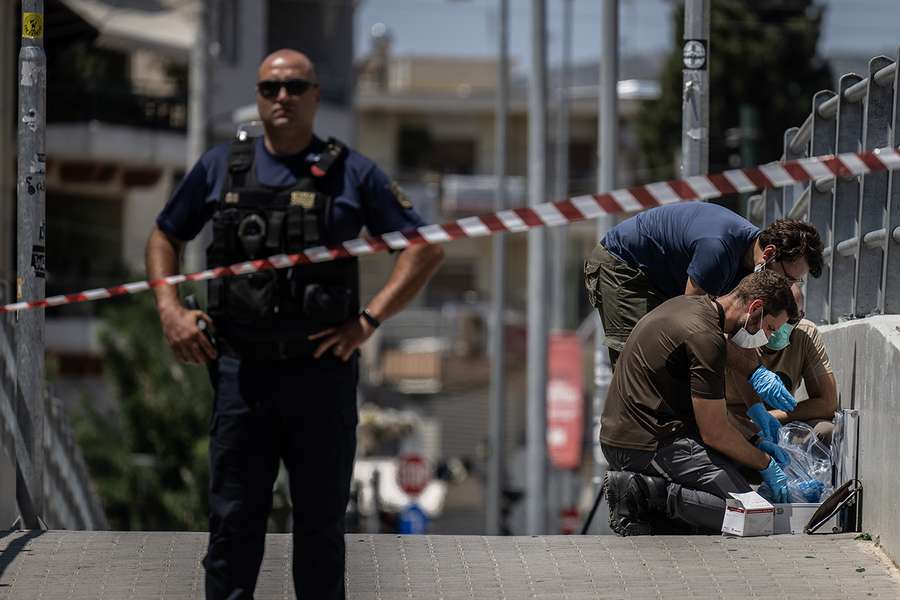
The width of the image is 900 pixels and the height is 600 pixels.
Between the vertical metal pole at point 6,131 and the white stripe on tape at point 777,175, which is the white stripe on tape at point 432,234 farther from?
the vertical metal pole at point 6,131

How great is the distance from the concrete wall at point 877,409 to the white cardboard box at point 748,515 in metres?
0.40

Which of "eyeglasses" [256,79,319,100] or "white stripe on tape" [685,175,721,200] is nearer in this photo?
"eyeglasses" [256,79,319,100]

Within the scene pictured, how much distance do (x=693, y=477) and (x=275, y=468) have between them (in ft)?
7.97

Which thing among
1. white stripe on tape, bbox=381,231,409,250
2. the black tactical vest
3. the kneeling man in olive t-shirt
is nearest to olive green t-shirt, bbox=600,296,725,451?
the kneeling man in olive t-shirt

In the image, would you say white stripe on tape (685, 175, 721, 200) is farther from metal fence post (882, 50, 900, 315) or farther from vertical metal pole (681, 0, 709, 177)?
vertical metal pole (681, 0, 709, 177)

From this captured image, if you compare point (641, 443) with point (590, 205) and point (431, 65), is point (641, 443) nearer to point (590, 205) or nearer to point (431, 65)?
point (590, 205)

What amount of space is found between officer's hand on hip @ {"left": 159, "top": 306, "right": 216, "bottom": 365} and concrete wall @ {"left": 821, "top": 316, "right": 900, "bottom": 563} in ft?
8.95

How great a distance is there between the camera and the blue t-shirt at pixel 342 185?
580 centimetres

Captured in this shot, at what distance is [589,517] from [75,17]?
14.8 meters

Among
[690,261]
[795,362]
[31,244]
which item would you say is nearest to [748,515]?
[690,261]

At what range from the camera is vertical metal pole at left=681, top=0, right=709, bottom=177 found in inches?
398

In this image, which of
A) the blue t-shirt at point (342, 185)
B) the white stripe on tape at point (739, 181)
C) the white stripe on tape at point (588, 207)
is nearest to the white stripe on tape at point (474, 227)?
the white stripe on tape at point (588, 207)

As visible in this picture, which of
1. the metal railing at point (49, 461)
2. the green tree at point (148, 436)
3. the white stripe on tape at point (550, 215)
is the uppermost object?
the white stripe on tape at point (550, 215)

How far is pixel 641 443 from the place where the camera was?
25.1 ft
